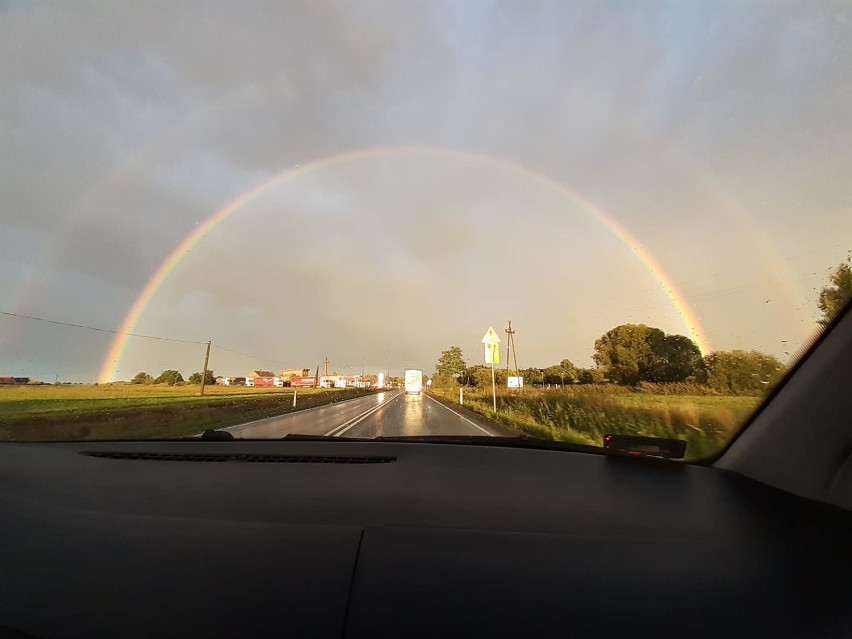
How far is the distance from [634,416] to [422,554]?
24.3 ft

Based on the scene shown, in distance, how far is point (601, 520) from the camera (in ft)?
7.23

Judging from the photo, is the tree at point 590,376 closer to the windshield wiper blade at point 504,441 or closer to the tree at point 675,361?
the tree at point 675,361

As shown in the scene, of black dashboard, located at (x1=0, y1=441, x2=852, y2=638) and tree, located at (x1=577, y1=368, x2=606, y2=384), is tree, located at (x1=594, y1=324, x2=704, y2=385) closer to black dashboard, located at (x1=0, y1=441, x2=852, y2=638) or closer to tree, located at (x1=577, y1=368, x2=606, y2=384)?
tree, located at (x1=577, y1=368, x2=606, y2=384)

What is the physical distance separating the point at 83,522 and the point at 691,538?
285 cm

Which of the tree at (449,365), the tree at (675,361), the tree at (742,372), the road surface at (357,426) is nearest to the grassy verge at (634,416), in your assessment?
the tree at (742,372)

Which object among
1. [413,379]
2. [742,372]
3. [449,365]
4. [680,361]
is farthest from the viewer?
[449,365]

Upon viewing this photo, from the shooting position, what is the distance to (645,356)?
22.0ft

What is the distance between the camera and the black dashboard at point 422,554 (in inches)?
59.4

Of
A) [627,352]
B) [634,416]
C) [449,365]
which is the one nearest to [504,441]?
[627,352]

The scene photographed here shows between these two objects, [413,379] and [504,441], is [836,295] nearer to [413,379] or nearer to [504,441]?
[504,441]

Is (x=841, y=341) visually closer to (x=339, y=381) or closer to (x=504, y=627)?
(x=504, y=627)

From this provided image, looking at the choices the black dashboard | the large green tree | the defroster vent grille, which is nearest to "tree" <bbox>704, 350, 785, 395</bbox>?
the black dashboard

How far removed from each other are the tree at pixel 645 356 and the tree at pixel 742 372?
64 cm

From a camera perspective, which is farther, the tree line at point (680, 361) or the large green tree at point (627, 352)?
the large green tree at point (627, 352)
